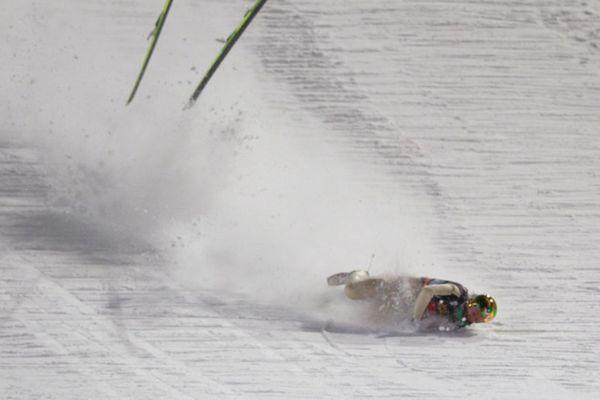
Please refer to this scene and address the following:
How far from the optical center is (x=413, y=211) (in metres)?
6.89

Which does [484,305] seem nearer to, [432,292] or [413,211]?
[432,292]

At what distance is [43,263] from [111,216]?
2.03 feet

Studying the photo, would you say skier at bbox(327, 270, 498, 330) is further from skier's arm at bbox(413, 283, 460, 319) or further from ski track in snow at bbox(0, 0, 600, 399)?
ski track in snow at bbox(0, 0, 600, 399)

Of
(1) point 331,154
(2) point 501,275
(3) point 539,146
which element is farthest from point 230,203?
(3) point 539,146

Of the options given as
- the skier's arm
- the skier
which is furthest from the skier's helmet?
the skier's arm

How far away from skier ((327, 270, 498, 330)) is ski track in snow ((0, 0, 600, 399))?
126mm

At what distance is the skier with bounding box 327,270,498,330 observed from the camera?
17.8 ft

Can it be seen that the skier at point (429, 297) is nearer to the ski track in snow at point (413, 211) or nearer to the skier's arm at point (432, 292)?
the skier's arm at point (432, 292)

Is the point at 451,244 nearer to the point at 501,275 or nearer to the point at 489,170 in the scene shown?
the point at 501,275

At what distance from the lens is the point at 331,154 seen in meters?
7.43

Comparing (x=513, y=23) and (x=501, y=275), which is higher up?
(x=513, y=23)

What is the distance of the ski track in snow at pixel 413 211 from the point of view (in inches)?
200

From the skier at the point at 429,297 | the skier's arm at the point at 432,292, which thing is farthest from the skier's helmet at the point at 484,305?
the skier's arm at the point at 432,292

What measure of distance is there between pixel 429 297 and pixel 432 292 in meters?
0.03
